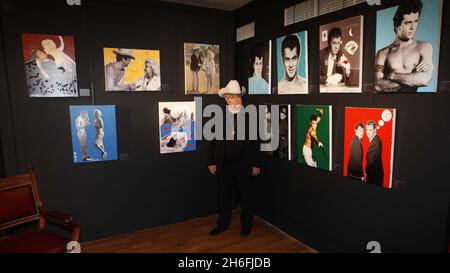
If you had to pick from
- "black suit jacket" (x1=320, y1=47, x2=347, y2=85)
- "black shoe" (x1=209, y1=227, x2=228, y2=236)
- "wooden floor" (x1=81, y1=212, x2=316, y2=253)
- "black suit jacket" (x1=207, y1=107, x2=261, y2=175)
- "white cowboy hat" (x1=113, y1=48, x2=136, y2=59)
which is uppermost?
"white cowboy hat" (x1=113, y1=48, x2=136, y2=59)

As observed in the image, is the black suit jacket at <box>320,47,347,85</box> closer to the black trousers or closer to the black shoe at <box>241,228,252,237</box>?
the black trousers

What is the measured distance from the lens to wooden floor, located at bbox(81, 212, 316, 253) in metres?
3.51

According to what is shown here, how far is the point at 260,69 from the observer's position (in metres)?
4.00

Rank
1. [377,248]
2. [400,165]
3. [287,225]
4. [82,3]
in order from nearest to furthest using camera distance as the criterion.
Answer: [400,165] → [377,248] → [82,3] → [287,225]

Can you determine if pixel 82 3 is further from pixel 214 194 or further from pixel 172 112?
pixel 214 194

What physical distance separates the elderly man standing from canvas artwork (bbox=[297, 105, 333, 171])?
2.19ft

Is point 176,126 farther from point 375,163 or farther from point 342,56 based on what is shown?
point 375,163

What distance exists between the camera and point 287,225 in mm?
3795

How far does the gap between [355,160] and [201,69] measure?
2459 mm

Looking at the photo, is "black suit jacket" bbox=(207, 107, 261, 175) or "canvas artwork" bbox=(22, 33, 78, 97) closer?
"canvas artwork" bbox=(22, 33, 78, 97)

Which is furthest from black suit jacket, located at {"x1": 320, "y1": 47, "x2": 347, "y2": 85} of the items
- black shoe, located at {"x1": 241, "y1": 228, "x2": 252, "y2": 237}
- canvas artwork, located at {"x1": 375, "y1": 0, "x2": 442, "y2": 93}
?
black shoe, located at {"x1": 241, "y1": 228, "x2": 252, "y2": 237}

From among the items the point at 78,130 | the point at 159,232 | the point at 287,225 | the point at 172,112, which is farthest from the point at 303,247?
the point at 78,130

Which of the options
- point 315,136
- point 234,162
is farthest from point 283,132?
point 234,162

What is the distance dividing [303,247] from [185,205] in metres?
1.75
